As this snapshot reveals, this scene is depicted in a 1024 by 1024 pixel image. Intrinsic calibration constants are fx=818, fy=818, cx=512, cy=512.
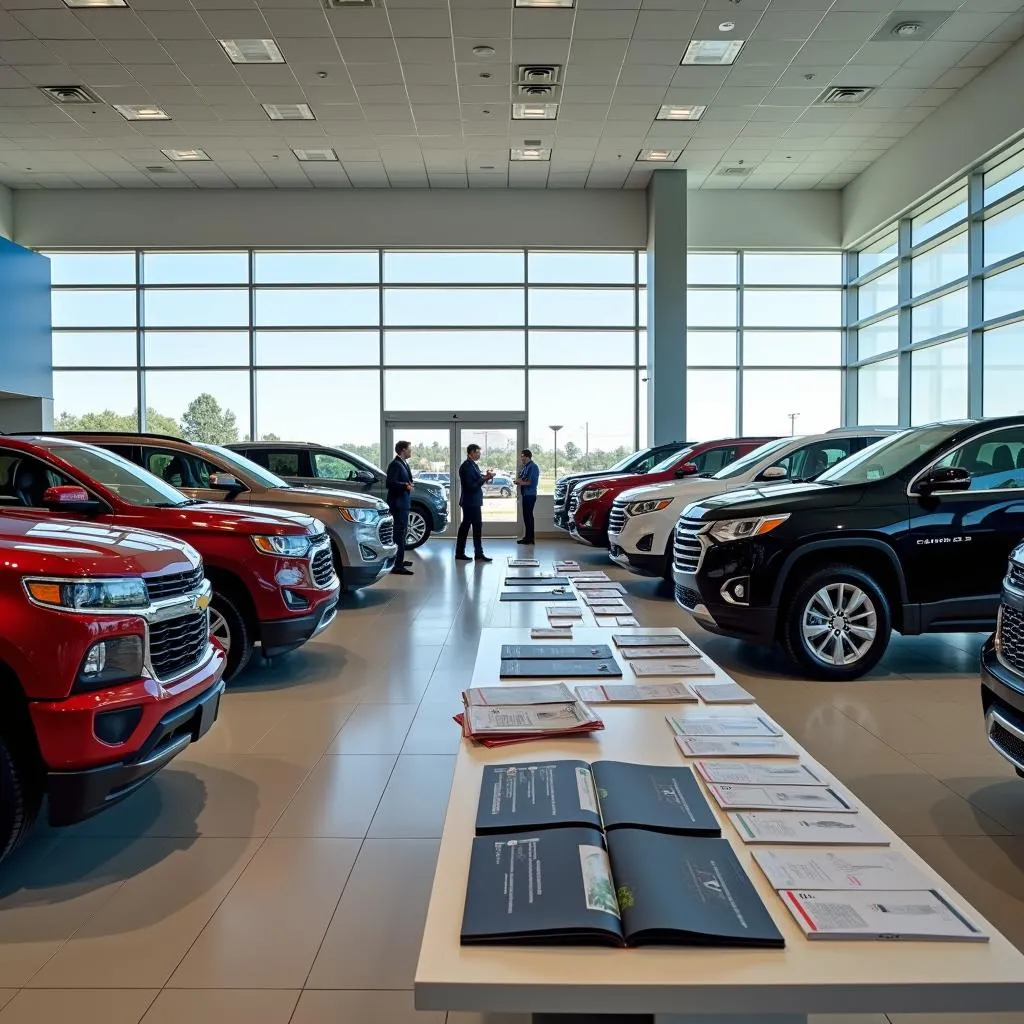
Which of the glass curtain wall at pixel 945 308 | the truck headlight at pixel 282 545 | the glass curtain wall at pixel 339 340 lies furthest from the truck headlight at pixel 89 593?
the glass curtain wall at pixel 339 340

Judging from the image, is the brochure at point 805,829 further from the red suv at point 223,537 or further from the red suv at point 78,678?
the red suv at point 223,537

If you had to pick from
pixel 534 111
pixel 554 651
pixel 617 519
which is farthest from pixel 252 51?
pixel 554 651

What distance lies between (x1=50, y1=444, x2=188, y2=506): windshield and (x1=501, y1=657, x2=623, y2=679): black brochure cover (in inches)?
127

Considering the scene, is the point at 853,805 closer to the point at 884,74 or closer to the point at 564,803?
the point at 564,803

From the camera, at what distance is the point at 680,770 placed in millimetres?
1799

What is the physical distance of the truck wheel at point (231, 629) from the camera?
500 cm

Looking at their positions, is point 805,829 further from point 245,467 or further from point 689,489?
point 689,489

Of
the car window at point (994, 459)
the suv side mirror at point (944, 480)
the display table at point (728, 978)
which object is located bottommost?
the display table at point (728, 978)

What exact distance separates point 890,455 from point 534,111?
8.83 m

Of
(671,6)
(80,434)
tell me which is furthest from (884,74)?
(80,434)

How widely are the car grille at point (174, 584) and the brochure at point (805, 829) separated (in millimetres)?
2197

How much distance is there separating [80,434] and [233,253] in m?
10.2

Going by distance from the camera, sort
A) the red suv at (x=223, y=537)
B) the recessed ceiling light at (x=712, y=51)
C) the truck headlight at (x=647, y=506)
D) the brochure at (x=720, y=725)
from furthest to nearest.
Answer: the recessed ceiling light at (x=712, y=51) < the truck headlight at (x=647, y=506) < the red suv at (x=223, y=537) < the brochure at (x=720, y=725)

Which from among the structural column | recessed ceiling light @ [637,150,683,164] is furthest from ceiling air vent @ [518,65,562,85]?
the structural column
